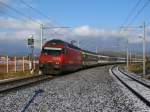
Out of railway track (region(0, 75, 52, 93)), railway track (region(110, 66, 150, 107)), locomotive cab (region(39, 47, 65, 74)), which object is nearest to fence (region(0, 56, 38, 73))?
locomotive cab (region(39, 47, 65, 74))

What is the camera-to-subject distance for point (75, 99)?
18.5m

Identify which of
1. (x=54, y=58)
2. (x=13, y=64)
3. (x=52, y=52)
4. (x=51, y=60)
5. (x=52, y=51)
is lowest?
(x=13, y=64)

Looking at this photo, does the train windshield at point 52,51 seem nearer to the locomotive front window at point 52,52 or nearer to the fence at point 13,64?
the locomotive front window at point 52,52

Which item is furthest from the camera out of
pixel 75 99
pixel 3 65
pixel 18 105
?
pixel 3 65

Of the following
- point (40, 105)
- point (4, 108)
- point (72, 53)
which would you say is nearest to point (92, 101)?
point (40, 105)

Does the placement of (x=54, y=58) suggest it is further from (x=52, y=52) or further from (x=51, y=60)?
A: (x=52, y=52)

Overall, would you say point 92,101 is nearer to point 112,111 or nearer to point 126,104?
point 126,104

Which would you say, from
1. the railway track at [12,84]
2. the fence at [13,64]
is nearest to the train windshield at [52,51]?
the fence at [13,64]

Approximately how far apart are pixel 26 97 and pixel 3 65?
1230 inches

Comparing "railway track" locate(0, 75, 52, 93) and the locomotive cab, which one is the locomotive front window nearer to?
the locomotive cab

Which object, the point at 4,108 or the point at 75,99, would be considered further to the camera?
the point at 75,99

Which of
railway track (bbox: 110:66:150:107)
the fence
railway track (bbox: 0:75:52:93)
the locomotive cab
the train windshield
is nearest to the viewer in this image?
railway track (bbox: 110:66:150:107)

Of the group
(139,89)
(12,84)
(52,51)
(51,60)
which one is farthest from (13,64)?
(139,89)

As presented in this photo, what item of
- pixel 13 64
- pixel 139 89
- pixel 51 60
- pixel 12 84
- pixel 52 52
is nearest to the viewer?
pixel 139 89
